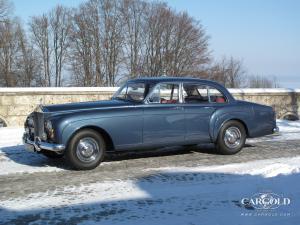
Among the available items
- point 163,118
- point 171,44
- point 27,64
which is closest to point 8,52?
point 27,64

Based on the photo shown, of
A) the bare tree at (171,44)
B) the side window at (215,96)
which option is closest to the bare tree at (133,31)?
the bare tree at (171,44)

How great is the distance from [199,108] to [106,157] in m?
2.07

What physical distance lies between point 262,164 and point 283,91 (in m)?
14.8

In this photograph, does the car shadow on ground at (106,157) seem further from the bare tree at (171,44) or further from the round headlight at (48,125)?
the bare tree at (171,44)

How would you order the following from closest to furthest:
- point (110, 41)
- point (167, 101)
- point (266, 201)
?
point (266, 201) < point (167, 101) < point (110, 41)

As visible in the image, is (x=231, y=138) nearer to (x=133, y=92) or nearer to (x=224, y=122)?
(x=224, y=122)

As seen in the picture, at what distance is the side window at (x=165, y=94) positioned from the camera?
28.4 feet

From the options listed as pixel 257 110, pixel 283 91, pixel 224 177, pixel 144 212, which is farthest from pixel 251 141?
pixel 283 91

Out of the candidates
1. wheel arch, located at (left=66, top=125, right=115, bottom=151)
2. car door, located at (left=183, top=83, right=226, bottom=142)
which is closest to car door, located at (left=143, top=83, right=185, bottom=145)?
car door, located at (left=183, top=83, right=226, bottom=142)

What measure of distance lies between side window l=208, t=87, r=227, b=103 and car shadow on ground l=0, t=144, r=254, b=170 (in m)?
1.09

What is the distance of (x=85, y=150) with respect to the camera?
784 cm

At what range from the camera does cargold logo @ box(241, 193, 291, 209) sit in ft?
18.7

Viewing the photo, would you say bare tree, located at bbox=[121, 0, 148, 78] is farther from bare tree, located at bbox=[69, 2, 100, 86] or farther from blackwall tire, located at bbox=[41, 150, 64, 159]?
blackwall tire, located at bbox=[41, 150, 64, 159]

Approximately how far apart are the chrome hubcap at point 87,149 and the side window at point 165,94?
1.41m
